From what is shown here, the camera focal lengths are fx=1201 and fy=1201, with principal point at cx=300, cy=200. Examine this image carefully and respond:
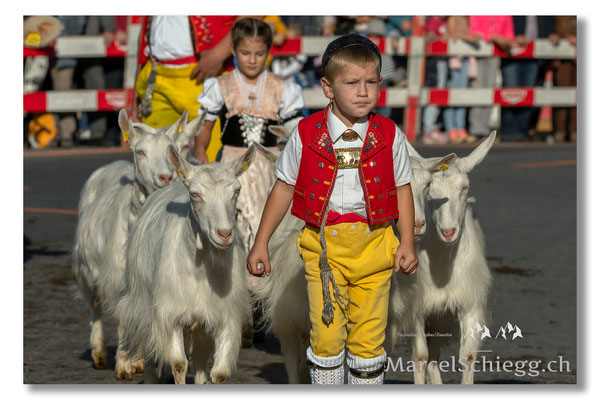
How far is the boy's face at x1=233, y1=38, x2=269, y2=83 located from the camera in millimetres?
7121

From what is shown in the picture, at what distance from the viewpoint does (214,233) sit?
543cm

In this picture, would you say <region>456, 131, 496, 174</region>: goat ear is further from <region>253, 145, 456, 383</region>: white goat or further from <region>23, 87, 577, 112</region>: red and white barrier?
<region>23, 87, 577, 112</region>: red and white barrier

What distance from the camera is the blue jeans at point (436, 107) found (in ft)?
53.6

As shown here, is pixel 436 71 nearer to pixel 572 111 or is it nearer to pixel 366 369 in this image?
pixel 572 111

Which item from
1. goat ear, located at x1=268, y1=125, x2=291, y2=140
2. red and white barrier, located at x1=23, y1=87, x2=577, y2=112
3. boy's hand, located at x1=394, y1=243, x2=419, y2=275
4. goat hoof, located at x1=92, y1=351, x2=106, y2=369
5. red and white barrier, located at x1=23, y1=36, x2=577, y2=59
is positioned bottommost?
goat hoof, located at x1=92, y1=351, x2=106, y2=369

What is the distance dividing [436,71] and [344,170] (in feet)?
40.8

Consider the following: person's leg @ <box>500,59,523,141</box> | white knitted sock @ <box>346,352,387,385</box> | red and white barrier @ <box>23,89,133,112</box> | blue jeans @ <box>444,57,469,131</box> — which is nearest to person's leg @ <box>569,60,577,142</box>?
person's leg @ <box>500,59,523,141</box>

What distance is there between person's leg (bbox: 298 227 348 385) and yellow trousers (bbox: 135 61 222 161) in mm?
2811

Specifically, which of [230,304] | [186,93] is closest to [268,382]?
[230,304]

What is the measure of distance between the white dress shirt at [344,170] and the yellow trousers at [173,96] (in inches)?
107

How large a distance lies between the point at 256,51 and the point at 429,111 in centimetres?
955

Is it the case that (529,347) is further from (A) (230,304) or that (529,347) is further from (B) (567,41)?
(B) (567,41)

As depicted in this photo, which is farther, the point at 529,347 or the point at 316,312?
the point at 529,347

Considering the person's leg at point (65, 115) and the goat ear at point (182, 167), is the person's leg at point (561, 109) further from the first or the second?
the goat ear at point (182, 167)
